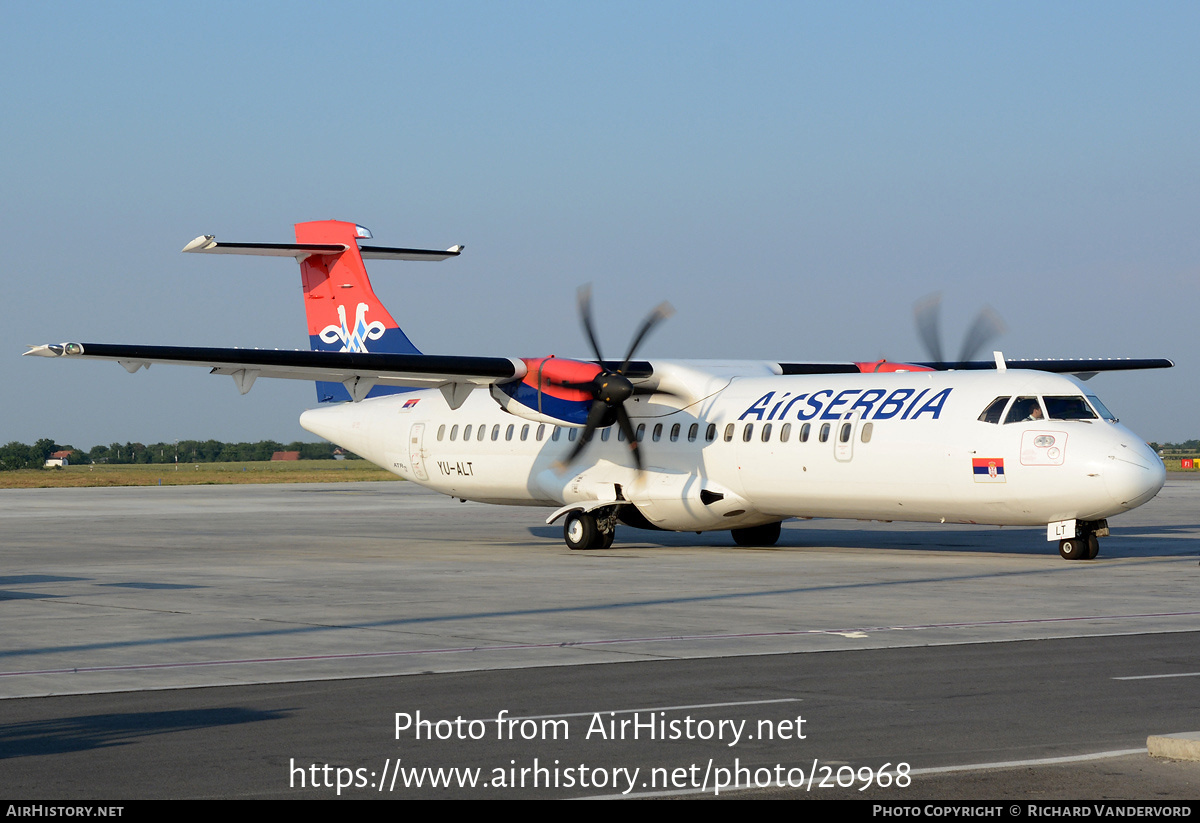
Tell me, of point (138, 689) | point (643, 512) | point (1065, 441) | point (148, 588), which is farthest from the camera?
point (643, 512)

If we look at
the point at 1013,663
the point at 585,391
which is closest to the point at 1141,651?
the point at 1013,663

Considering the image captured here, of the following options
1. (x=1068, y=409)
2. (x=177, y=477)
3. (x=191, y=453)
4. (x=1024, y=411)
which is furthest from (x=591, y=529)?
(x=191, y=453)

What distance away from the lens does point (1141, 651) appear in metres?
11.5

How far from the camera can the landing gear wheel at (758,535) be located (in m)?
25.6

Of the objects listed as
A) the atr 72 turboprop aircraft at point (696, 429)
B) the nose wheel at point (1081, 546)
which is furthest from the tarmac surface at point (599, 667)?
the atr 72 turboprop aircraft at point (696, 429)

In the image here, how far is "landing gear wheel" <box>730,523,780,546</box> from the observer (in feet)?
84.1

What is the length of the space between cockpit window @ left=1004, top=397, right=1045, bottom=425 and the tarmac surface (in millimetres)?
2173

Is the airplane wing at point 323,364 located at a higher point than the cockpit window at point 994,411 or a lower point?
higher

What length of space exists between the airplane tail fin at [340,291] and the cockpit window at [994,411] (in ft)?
41.9

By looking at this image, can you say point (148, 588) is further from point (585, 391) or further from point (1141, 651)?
point (1141, 651)

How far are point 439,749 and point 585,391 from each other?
16.4 m

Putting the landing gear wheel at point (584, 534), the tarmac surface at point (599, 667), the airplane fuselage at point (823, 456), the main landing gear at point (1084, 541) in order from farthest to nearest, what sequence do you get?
the landing gear wheel at point (584, 534) → the main landing gear at point (1084, 541) → the airplane fuselage at point (823, 456) → the tarmac surface at point (599, 667)

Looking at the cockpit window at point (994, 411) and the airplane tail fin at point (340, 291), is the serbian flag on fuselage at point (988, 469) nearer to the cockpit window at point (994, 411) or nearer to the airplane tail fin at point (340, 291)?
the cockpit window at point (994, 411)

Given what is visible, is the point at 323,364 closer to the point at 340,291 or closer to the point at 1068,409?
the point at 340,291
